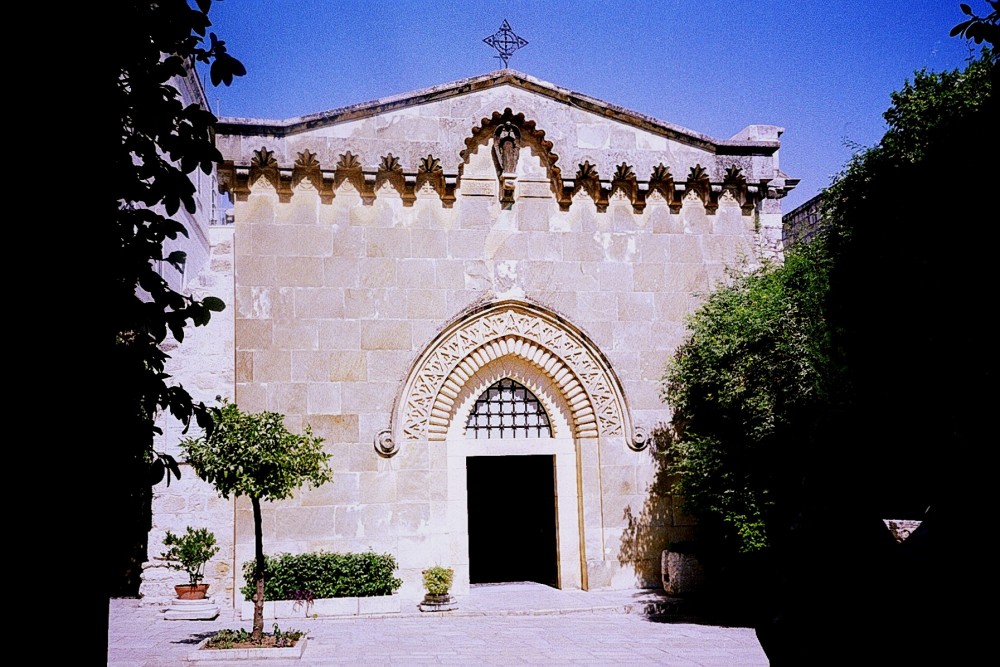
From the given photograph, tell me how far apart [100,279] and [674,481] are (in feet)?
42.3

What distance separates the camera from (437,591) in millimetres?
12727

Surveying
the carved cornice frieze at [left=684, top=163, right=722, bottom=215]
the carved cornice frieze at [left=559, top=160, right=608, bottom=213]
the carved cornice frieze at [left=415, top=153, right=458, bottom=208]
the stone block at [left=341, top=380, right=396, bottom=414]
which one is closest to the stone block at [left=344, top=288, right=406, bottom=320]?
the stone block at [left=341, top=380, right=396, bottom=414]

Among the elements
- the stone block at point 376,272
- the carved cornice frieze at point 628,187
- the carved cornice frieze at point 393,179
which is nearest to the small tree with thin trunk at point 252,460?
the stone block at point 376,272

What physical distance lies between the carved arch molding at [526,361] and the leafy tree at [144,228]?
10493mm

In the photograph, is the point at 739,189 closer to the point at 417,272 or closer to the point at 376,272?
the point at 417,272

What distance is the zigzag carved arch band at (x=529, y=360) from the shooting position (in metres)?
14.1

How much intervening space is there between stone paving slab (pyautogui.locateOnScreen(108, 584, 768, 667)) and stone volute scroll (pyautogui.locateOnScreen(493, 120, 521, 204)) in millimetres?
6285

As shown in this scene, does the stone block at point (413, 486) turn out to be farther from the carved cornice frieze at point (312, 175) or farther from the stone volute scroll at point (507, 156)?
the stone volute scroll at point (507, 156)

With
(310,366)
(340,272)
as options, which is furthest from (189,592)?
(340,272)

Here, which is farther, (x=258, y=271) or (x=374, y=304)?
(x=374, y=304)

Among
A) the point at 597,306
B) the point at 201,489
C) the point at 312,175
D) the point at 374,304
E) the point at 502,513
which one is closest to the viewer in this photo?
the point at 201,489

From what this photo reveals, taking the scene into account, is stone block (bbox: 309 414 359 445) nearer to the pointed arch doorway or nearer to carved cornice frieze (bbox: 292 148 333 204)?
the pointed arch doorway

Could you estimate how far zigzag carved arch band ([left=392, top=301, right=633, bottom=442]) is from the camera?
554 inches

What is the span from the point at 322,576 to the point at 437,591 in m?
1.61
